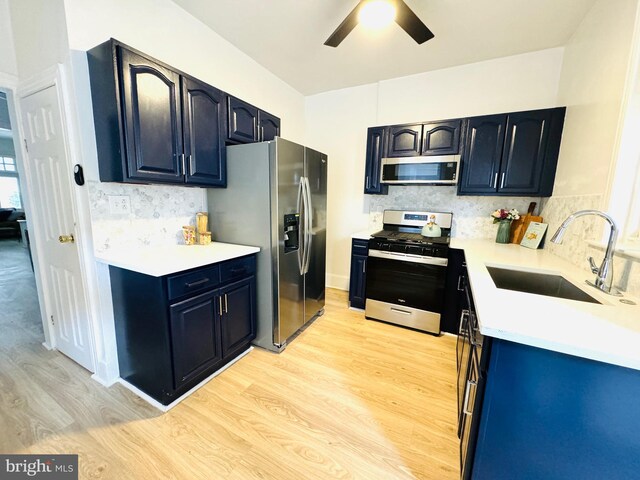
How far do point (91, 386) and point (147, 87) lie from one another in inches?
80.2

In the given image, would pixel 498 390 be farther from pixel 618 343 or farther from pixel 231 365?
pixel 231 365

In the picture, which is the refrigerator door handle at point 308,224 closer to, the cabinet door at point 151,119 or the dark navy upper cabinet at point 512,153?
the cabinet door at point 151,119

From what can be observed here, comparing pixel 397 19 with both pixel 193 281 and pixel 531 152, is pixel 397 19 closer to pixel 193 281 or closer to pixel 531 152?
pixel 531 152

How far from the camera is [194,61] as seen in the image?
2121mm

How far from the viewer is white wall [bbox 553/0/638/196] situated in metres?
1.44

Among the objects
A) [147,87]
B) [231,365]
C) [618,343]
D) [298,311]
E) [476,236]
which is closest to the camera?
[618,343]

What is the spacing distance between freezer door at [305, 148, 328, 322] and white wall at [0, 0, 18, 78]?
2.14 meters

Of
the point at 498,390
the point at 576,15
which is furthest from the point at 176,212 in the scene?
the point at 576,15

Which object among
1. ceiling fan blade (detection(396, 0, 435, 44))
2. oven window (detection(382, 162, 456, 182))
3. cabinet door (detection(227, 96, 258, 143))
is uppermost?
ceiling fan blade (detection(396, 0, 435, 44))

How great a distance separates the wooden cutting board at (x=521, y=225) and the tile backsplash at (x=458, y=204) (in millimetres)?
101

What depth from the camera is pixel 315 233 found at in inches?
101

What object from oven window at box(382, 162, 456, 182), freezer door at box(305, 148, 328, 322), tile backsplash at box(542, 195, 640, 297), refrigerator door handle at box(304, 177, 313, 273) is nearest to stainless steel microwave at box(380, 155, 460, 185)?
oven window at box(382, 162, 456, 182)

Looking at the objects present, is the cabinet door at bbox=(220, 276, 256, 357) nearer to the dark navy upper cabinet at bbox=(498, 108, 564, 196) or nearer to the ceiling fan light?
the ceiling fan light

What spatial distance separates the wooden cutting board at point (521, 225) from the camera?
8.05 ft
